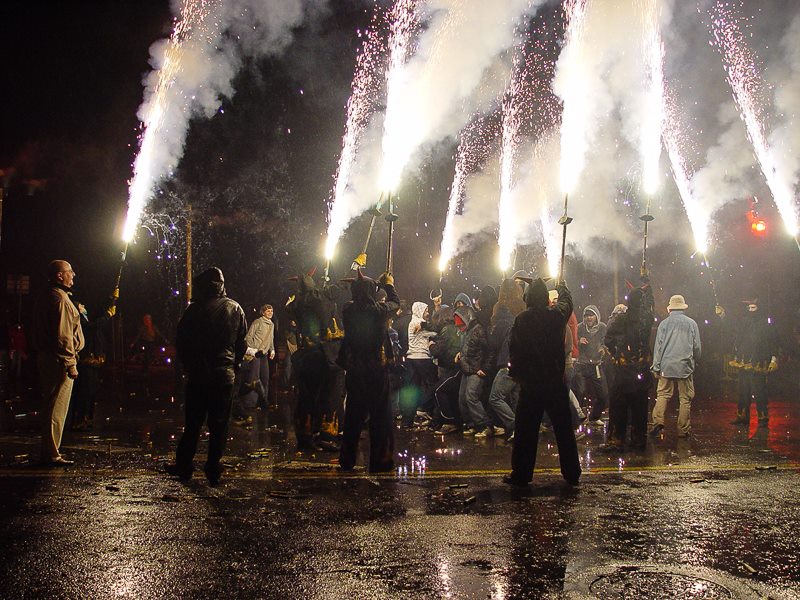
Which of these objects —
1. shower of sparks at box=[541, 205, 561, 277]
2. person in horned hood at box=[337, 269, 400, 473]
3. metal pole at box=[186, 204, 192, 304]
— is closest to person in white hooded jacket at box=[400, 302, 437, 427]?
person in horned hood at box=[337, 269, 400, 473]

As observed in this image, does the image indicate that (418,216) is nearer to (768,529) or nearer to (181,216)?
(181,216)

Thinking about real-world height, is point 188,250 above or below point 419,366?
above

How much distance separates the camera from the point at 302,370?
9.15m

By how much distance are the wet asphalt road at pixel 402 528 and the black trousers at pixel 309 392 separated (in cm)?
32

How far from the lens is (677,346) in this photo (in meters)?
10.8

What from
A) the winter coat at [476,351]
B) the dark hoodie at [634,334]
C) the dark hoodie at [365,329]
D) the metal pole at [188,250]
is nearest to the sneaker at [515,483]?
the dark hoodie at [365,329]

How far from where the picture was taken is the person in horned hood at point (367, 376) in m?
7.59

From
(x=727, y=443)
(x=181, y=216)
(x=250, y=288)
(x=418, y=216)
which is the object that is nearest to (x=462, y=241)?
(x=418, y=216)

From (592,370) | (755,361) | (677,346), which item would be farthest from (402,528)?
(755,361)

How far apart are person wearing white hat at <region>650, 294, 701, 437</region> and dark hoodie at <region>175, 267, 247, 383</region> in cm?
635

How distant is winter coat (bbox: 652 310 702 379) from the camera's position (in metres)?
10.8

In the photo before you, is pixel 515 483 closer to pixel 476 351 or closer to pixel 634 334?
pixel 634 334

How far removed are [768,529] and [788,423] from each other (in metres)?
7.86

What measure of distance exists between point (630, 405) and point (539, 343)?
2.73 m
